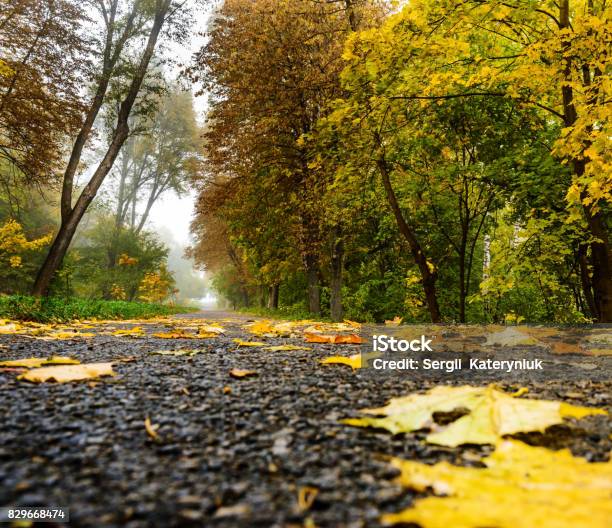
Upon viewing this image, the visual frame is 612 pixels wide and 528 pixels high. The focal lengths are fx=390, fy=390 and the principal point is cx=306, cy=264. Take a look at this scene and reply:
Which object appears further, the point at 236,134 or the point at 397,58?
the point at 236,134

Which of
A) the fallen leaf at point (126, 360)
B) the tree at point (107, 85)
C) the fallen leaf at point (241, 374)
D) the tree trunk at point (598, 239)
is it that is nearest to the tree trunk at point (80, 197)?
the tree at point (107, 85)

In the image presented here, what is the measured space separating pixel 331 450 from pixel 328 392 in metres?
0.65

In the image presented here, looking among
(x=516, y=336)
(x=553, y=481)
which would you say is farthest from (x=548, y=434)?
(x=516, y=336)

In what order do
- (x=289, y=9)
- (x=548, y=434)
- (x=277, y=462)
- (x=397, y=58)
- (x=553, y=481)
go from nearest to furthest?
(x=553, y=481) < (x=277, y=462) < (x=548, y=434) < (x=397, y=58) < (x=289, y=9)

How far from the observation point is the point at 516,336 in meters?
3.84

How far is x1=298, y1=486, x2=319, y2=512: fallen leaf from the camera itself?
0.80 metres

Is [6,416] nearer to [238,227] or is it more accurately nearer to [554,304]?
[554,304]

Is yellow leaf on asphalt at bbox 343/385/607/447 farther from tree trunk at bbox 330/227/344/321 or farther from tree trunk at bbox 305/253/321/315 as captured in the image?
tree trunk at bbox 305/253/321/315

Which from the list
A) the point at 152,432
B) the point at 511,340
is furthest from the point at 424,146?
the point at 152,432

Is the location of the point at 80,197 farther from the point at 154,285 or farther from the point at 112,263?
the point at 112,263

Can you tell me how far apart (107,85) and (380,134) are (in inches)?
296

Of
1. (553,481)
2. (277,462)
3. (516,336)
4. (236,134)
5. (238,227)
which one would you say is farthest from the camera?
(238,227)

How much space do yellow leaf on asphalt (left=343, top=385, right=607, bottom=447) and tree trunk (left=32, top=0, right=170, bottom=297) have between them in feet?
28.1

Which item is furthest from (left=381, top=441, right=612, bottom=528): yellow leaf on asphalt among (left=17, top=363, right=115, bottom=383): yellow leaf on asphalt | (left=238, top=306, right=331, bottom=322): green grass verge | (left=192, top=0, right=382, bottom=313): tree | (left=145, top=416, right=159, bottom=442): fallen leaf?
(left=238, top=306, right=331, bottom=322): green grass verge
